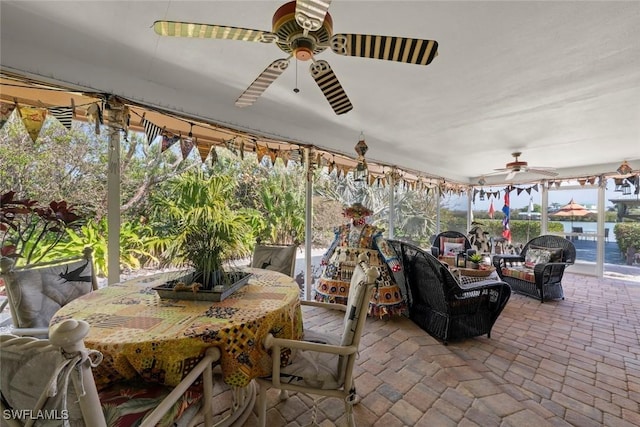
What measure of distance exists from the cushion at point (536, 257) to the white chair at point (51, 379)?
583 centimetres

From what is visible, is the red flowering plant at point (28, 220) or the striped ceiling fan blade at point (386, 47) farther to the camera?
the red flowering plant at point (28, 220)

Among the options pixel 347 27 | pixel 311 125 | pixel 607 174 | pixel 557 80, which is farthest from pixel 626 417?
pixel 607 174

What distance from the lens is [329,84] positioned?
163 cm

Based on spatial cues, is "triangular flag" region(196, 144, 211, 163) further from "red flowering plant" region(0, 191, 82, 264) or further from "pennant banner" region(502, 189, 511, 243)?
"pennant banner" region(502, 189, 511, 243)

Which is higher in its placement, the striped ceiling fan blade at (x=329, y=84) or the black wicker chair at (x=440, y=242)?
the striped ceiling fan blade at (x=329, y=84)

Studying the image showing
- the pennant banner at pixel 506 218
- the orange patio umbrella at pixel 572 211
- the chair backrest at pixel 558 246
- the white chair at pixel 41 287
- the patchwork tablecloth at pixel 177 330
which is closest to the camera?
the patchwork tablecloth at pixel 177 330

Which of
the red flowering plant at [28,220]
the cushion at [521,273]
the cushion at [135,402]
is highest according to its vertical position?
the red flowering plant at [28,220]

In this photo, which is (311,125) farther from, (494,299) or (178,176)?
(494,299)

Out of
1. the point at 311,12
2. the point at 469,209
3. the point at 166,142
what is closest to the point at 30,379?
the point at 311,12

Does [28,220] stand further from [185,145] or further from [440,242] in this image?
[440,242]

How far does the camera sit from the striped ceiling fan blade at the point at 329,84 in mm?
1456

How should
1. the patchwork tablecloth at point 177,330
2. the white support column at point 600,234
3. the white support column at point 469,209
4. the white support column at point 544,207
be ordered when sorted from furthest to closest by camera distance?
the white support column at point 469,209 → the white support column at point 544,207 → the white support column at point 600,234 → the patchwork tablecloth at point 177,330

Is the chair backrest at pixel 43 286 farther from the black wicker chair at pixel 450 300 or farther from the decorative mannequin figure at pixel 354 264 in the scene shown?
the black wicker chair at pixel 450 300

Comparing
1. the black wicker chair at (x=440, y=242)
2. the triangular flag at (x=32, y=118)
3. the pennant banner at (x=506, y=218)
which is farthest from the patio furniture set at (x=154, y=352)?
the pennant banner at (x=506, y=218)
